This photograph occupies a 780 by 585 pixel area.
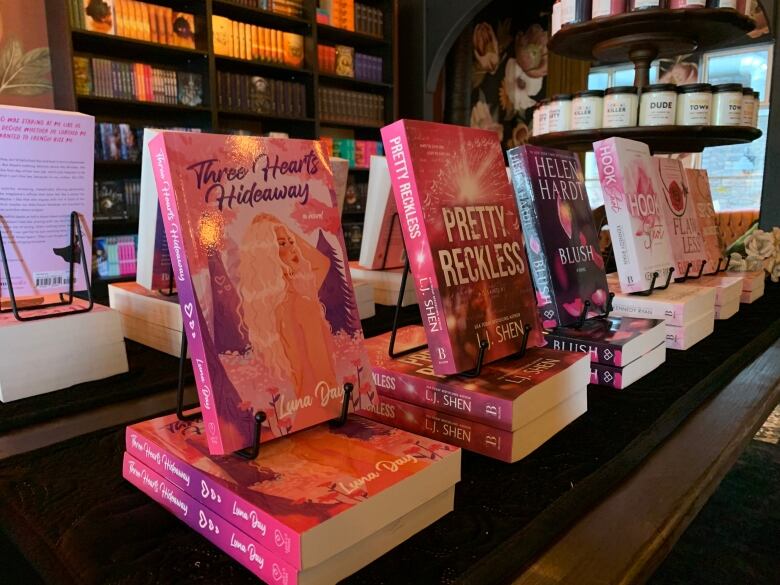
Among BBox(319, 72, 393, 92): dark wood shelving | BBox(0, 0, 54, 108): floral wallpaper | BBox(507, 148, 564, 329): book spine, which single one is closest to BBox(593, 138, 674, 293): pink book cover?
BBox(507, 148, 564, 329): book spine

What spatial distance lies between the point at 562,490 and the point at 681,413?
364 millimetres

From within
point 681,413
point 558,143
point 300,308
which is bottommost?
point 681,413

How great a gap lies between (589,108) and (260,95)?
2807 mm

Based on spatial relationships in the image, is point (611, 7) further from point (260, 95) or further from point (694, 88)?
point (260, 95)

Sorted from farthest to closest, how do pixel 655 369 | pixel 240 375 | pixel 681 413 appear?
pixel 655 369 < pixel 681 413 < pixel 240 375

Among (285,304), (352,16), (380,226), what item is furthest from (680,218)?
(352,16)

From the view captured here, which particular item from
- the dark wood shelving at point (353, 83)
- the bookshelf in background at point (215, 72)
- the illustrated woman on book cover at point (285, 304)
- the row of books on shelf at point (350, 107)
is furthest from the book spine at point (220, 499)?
the dark wood shelving at point (353, 83)

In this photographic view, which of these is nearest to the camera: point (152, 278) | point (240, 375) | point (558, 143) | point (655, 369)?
point (240, 375)

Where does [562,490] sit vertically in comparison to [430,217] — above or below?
below

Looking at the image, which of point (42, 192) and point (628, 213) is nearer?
point (42, 192)

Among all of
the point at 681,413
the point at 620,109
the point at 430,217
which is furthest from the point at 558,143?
the point at 430,217

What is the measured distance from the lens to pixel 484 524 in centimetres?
56

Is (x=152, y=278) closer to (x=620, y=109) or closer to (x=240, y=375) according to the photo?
(x=240, y=375)

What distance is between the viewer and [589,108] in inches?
65.9
